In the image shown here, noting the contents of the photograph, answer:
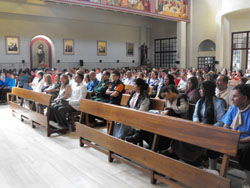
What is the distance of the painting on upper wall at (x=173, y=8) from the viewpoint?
17.3 meters

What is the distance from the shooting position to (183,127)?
8.72 feet

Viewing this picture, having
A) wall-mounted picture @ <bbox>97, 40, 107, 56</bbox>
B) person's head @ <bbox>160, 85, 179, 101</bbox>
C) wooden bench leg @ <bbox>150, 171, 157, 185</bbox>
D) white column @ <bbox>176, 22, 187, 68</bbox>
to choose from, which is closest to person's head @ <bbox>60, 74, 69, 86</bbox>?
person's head @ <bbox>160, 85, 179, 101</bbox>

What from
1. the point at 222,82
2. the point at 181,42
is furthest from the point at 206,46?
the point at 222,82

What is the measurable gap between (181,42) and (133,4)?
21.2ft

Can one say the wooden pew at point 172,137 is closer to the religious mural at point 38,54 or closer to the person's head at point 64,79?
the person's head at point 64,79

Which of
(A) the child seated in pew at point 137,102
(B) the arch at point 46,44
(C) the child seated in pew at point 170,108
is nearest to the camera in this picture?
(C) the child seated in pew at point 170,108

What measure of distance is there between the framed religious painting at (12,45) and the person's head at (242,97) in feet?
53.1

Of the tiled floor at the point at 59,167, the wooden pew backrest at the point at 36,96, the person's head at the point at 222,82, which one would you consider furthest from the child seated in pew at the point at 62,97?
the person's head at the point at 222,82

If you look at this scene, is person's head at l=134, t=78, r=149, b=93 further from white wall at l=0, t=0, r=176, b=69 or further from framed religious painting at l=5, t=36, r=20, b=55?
framed religious painting at l=5, t=36, r=20, b=55

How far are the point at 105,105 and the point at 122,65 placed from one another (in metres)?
18.2

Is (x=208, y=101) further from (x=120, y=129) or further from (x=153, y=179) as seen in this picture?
(x=120, y=129)

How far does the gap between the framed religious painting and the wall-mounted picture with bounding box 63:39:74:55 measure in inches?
131

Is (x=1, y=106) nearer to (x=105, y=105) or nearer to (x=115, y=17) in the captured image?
(x=105, y=105)

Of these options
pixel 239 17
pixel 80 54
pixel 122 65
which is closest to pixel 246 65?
→ pixel 239 17
